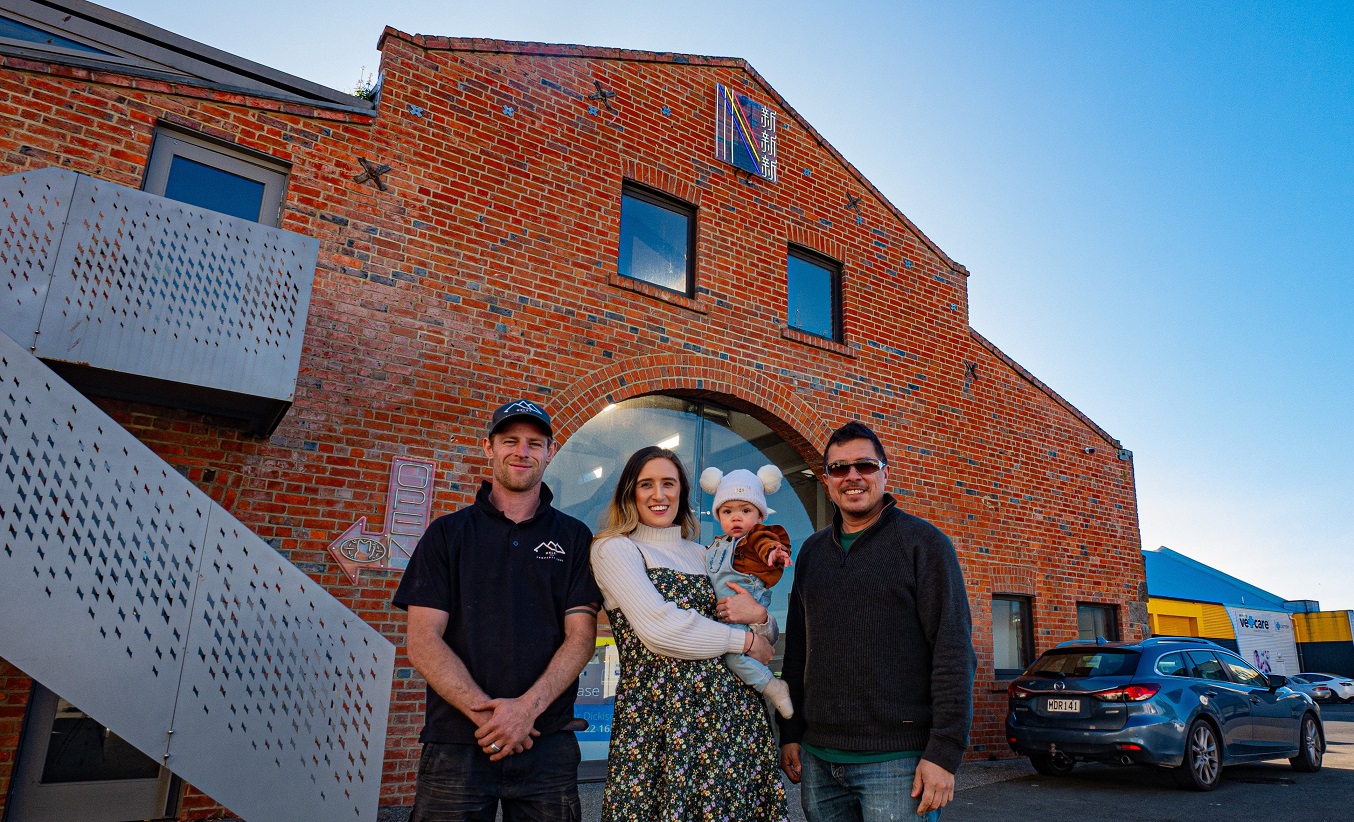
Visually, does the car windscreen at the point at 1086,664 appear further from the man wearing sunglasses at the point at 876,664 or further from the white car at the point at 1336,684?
the white car at the point at 1336,684

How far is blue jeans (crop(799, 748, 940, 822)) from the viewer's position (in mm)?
2545

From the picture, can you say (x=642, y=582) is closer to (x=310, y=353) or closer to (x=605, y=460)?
(x=310, y=353)

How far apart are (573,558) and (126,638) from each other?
6.95 ft

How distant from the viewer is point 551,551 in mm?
2869

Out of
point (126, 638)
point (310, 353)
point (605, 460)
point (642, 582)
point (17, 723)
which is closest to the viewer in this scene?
point (642, 582)

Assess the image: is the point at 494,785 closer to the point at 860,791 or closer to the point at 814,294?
the point at 860,791

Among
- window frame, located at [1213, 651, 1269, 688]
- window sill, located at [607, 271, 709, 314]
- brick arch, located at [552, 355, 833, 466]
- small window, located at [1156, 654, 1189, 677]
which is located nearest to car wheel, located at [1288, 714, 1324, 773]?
window frame, located at [1213, 651, 1269, 688]

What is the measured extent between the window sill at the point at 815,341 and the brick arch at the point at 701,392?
0.57m

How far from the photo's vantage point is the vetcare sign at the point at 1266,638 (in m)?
25.6

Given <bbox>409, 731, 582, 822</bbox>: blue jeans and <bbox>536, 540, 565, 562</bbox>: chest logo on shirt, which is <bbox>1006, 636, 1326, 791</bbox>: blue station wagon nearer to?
<bbox>409, 731, 582, 822</bbox>: blue jeans

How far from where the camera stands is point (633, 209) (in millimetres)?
8203

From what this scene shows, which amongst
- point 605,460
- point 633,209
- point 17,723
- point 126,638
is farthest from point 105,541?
point 633,209

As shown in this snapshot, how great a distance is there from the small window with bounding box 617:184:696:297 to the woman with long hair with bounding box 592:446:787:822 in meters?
5.42

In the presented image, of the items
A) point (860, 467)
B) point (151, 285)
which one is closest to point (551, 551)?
point (860, 467)
